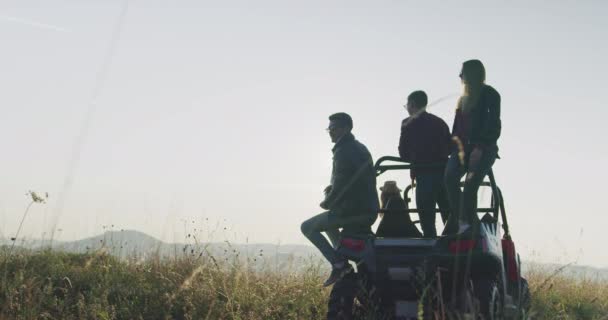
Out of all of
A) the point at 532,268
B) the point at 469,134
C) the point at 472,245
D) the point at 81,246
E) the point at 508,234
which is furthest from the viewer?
the point at 532,268

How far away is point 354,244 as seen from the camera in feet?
17.4

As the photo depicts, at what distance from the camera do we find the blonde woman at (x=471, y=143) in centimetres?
519

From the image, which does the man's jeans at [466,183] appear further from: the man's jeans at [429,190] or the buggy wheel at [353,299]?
the buggy wheel at [353,299]

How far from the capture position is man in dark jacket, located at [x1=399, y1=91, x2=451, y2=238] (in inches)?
242

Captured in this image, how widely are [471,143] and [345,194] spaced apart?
4.58 feet

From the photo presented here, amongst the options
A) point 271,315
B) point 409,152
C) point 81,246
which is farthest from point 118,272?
point 409,152

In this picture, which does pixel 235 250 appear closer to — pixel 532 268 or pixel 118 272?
pixel 118 272

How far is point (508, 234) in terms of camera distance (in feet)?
19.4

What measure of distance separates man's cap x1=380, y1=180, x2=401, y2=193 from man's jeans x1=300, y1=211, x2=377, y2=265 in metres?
0.41

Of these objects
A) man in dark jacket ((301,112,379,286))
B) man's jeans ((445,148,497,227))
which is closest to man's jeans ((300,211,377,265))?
man in dark jacket ((301,112,379,286))

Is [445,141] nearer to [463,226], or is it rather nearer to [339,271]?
[463,226]

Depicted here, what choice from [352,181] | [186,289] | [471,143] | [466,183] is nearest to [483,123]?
[471,143]

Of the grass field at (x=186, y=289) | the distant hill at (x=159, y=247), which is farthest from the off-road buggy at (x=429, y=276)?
the distant hill at (x=159, y=247)

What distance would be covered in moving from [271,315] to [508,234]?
2.55m
